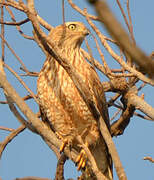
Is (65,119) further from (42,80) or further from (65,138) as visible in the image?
(42,80)

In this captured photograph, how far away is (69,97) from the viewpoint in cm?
455

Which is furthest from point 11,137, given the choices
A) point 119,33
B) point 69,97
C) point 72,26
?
point 119,33

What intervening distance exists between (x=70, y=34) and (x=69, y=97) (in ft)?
3.84

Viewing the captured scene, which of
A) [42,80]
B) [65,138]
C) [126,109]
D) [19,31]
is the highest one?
[19,31]

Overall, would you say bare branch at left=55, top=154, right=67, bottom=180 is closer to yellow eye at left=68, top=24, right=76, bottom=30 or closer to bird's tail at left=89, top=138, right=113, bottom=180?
bird's tail at left=89, top=138, right=113, bottom=180

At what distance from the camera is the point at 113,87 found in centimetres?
423

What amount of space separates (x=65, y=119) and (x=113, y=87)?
928 mm

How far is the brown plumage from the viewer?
457 cm

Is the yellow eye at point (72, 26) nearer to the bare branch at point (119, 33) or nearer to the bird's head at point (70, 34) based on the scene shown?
the bird's head at point (70, 34)

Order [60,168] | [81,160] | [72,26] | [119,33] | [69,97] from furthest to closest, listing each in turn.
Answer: [72,26] → [69,97] → [81,160] → [60,168] → [119,33]

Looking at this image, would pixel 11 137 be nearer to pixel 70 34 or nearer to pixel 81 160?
pixel 81 160

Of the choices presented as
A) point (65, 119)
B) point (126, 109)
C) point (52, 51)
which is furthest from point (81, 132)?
point (52, 51)

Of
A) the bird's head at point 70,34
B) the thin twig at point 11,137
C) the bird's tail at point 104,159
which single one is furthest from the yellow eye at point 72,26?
the bird's tail at point 104,159

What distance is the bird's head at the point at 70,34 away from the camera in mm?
5090
